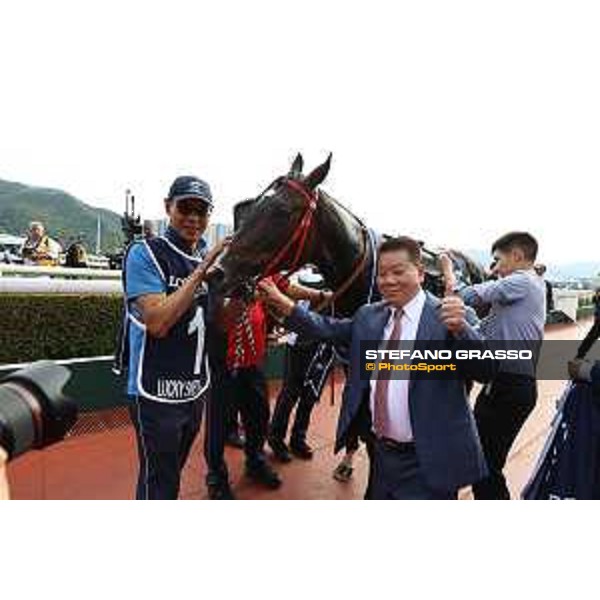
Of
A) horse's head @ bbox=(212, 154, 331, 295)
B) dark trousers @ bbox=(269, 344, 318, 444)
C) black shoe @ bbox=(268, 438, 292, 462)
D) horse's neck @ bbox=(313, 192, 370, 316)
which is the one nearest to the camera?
horse's head @ bbox=(212, 154, 331, 295)

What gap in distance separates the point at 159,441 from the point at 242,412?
1711mm

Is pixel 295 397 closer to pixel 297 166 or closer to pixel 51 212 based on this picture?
pixel 297 166

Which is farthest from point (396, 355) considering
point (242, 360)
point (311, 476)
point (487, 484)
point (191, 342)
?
point (311, 476)

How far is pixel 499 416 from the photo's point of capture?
2.91 metres

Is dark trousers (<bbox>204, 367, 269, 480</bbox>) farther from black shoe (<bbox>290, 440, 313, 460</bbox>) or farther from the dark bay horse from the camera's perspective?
the dark bay horse

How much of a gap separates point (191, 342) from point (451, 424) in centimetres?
96

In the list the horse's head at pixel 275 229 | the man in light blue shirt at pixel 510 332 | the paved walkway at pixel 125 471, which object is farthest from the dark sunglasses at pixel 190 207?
the paved walkway at pixel 125 471

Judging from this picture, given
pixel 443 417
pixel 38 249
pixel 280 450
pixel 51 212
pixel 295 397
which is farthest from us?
pixel 51 212

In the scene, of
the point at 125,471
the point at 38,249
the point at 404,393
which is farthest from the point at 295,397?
the point at 38,249

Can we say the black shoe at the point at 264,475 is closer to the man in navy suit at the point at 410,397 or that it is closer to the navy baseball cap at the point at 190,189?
the man in navy suit at the point at 410,397

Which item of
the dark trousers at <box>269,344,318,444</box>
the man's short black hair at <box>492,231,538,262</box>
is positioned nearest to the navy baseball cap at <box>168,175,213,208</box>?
the man's short black hair at <box>492,231,538,262</box>

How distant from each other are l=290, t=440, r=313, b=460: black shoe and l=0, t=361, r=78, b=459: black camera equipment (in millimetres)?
3288

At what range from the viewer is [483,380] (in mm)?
1900

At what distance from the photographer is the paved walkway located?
3.48 meters
